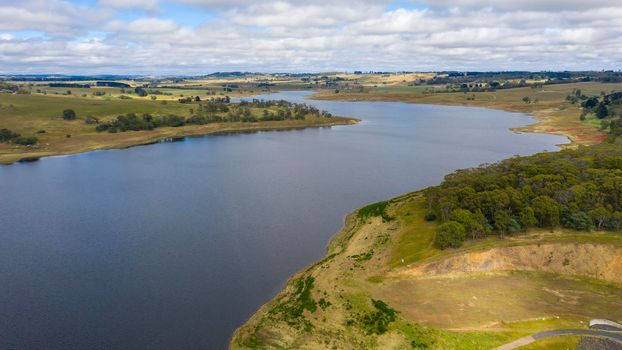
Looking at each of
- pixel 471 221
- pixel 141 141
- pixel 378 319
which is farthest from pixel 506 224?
pixel 141 141

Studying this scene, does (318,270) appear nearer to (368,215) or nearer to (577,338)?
(368,215)

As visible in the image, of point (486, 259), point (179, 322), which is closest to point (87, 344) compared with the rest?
point (179, 322)

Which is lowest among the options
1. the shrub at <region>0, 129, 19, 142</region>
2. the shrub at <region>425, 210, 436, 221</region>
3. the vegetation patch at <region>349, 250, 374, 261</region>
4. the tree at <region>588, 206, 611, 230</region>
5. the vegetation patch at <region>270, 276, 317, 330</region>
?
the vegetation patch at <region>270, 276, 317, 330</region>

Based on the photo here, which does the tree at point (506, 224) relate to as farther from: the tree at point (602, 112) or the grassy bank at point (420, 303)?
the tree at point (602, 112)

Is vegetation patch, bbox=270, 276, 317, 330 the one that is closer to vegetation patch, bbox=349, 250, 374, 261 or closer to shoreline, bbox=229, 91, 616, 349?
shoreline, bbox=229, 91, 616, 349

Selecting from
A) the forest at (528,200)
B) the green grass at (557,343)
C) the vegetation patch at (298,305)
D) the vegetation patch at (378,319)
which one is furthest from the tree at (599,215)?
the vegetation patch at (298,305)

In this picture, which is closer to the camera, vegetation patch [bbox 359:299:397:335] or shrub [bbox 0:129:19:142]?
vegetation patch [bbox 359:299:397:335]

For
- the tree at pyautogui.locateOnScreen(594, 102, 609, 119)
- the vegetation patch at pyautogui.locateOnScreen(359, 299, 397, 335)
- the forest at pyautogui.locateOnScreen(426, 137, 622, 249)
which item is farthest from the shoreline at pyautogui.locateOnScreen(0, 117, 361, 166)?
the tree at pyautogui.locateOnScreen(594, 102, 609, 119)

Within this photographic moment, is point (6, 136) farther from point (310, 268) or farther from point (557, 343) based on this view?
point (557, 343)
